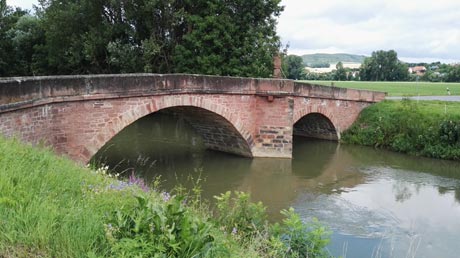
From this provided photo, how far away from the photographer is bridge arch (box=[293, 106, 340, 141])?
1647 cm

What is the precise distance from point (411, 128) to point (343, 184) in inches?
227

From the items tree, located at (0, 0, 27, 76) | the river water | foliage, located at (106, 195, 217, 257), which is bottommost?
the river water

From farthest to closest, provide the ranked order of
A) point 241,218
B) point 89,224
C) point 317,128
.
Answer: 1. point 317,128
2. point 241,218
3. point 89,224

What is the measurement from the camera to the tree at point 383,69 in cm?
6006

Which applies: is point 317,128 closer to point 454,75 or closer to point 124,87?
point 124,87

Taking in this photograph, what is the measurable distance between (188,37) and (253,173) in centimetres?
793

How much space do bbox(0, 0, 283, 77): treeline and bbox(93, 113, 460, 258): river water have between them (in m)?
3.57

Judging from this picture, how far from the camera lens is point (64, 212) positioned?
329 centimetres

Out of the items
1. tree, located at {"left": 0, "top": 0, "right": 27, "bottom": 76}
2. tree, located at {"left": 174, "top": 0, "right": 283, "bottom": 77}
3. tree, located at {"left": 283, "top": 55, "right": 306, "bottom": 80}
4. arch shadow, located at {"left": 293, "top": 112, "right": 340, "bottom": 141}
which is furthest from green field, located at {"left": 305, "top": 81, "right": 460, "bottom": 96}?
tree, located at {"left": 283, "top": 55, "right": 306, "bottom": 80}

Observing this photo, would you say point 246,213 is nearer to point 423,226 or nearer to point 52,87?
point 423,226

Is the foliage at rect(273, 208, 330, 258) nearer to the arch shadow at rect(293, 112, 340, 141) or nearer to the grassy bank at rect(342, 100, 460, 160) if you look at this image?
the grassy bank at rect(342, 100, 460, 160)

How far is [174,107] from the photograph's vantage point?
12.0 metres

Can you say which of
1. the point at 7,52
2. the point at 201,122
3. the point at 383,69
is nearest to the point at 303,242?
the point at 201,122

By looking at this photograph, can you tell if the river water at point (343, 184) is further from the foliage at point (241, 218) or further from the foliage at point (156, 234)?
the foliage at point (156, 234)
